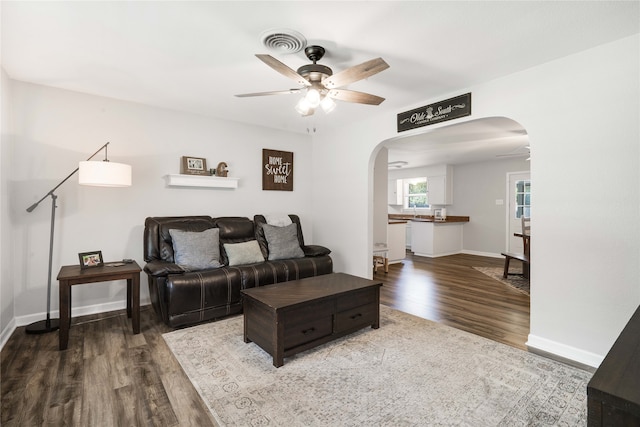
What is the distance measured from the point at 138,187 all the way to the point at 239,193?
129cm

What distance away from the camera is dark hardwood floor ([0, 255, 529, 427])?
5.83 ft

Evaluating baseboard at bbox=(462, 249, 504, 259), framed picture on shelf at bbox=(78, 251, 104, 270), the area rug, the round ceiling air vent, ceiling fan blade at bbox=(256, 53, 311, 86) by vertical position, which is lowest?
the area rug

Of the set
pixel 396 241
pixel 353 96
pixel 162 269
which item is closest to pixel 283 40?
pixel 353 96

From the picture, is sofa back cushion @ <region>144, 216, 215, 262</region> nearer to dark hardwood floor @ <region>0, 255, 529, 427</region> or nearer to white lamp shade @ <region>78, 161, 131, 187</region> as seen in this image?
dark hardwood floor @ <region>0, 255, 529, 427</region>

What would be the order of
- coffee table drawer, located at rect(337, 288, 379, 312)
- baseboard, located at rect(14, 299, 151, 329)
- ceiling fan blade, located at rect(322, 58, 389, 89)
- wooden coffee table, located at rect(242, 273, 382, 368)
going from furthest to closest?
baseboard, located at rect(14, 299, 151, 329) → coffee table drawer, located at rect(337, 288, 379, 312) → wooden coffee table, located at rect(242, 273, 382, 368) → ceiling fan blade, located at rect(322, 58, 389, 89)

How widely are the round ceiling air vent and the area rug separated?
4.18 m

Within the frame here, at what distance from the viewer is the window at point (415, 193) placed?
875cm

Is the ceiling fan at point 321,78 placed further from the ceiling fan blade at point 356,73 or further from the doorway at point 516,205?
the doorway at point 516,205

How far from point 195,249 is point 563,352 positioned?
11.4ft

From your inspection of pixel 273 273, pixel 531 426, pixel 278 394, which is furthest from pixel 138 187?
pixel 531 426

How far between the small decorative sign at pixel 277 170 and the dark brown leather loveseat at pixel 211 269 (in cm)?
69

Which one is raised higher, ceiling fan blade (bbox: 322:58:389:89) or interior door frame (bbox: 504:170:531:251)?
ceiling fan blade (bbox: 322:58:389:89)

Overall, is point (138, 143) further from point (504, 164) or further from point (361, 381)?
point (504, 164)

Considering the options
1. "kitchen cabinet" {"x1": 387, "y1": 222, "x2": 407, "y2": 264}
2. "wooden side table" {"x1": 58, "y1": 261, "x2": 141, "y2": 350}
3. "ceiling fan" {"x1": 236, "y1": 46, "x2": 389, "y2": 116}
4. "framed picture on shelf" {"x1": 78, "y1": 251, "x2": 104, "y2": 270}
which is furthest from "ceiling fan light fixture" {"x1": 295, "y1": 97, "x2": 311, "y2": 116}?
"kitchen cabinet" {"x1": 387, "y1": 222, "x2": 407, "y2": 264}
